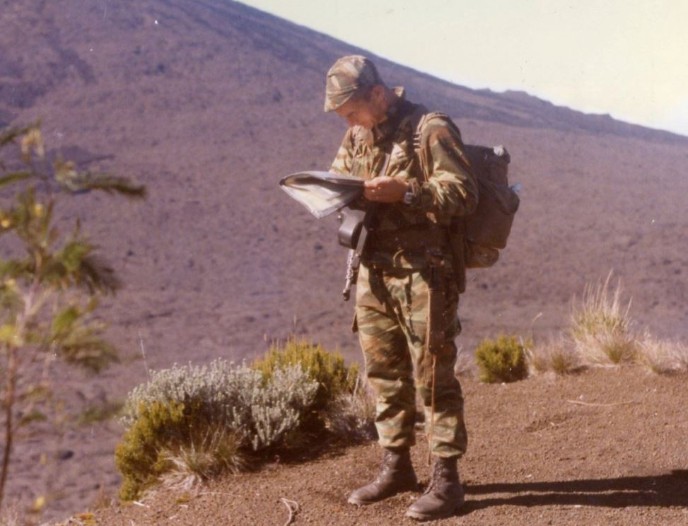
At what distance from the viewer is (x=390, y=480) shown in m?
4.36

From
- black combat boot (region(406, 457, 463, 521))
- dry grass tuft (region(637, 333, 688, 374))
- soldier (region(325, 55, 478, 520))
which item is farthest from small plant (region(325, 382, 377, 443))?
dry grass tuft (region(637, 333, 688, 374))

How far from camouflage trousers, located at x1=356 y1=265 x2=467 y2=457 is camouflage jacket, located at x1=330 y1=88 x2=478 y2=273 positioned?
0.36 feet

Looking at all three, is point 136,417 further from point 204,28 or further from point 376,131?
point 204,28

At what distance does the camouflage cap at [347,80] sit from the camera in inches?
152

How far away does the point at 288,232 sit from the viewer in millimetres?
31812

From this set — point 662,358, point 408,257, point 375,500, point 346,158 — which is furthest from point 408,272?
point 662,358

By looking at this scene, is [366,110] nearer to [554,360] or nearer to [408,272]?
[408,272]

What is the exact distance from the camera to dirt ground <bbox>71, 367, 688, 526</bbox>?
4.23 m

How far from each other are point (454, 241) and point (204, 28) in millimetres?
45789

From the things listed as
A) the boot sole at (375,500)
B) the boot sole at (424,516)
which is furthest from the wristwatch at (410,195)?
the boot sole at (375,500)

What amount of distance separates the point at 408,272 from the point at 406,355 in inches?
15.9

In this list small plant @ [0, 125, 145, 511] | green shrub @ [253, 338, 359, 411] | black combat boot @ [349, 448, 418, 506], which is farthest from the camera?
green shrub @ [253, 338, 359, 411]

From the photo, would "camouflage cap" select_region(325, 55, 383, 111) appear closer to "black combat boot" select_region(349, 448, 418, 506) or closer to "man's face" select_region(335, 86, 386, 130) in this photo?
"man's face" select_region(335, 86, 386, 130)

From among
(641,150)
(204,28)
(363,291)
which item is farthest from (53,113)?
(363,291)
